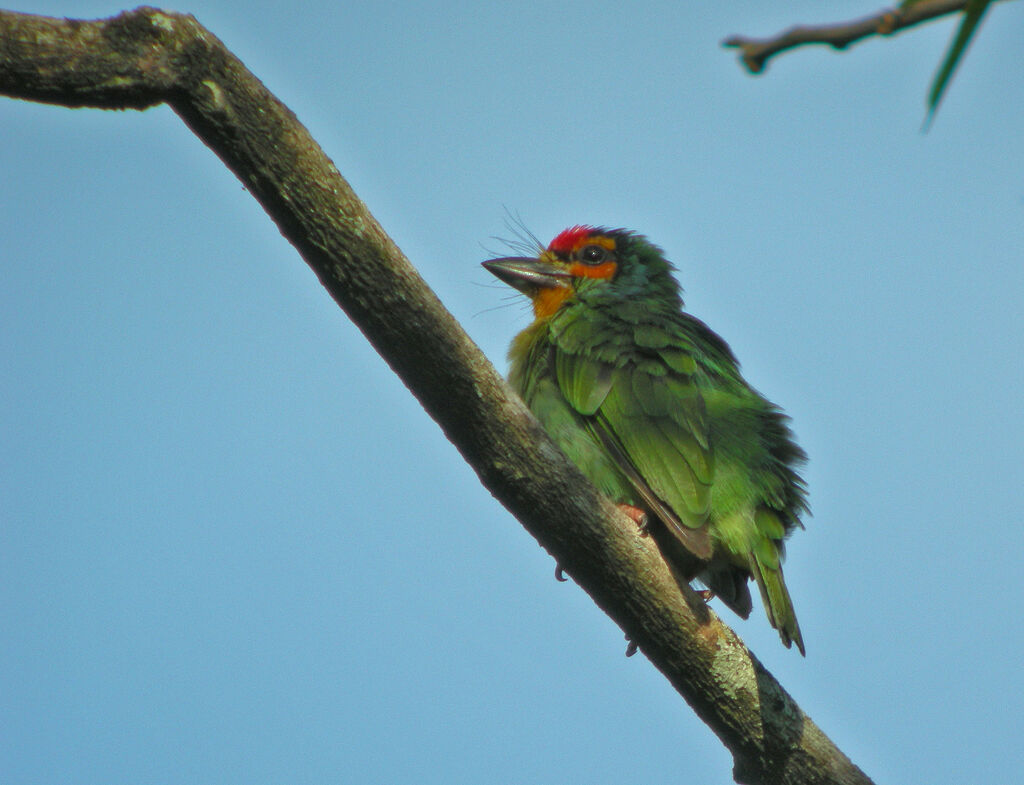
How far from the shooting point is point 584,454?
4090 millimetres

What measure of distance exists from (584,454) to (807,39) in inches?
124

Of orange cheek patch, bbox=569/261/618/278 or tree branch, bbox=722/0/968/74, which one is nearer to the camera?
tree branch, bbox=722/0/968/74

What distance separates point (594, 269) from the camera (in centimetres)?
547

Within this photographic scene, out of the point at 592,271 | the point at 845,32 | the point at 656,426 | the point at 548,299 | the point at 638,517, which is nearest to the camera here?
the point at 845,32

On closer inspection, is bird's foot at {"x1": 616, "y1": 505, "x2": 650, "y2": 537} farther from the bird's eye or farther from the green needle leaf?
the green needle leaf

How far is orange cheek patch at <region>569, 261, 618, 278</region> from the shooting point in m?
5.44

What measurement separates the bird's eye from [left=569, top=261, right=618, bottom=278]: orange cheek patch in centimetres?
3

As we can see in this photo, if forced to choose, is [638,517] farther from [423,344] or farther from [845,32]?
[845,32]

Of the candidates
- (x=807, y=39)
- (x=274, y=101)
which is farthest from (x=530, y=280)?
(x=807, y=39)

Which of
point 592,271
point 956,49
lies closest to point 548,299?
point 592,271

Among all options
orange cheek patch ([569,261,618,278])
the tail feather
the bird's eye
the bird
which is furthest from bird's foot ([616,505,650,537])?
the bird's eye

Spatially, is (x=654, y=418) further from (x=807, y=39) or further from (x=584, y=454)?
(x=807, y=39)

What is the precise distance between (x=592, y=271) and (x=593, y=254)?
0.41 feet

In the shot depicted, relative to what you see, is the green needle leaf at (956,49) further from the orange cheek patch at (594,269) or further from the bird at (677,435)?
the orange cheek patch at (594,269)
